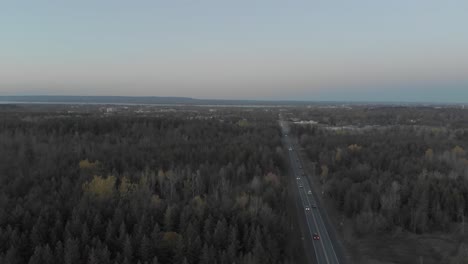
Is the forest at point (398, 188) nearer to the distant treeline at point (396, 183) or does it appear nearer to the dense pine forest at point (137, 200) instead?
the distant treeline at point (396, 183)

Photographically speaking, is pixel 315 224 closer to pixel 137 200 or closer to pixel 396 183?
pixel 396 183

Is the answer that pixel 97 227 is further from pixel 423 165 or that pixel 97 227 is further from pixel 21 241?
pixel 423 165

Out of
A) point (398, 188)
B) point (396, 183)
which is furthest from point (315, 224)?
point (396, 183)

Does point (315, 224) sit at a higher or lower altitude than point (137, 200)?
lower

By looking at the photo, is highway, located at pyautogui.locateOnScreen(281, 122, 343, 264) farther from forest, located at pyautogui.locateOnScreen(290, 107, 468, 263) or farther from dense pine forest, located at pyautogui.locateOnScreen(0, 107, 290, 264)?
dense pine forest, located at pyautogui.locateOnScreen(0, 107, 290, 264)

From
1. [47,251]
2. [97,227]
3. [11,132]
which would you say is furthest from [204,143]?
[47,251]

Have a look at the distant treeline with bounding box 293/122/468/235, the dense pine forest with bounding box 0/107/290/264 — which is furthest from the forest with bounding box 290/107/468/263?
the dense pine forest with bounding box 0/107/290/264
